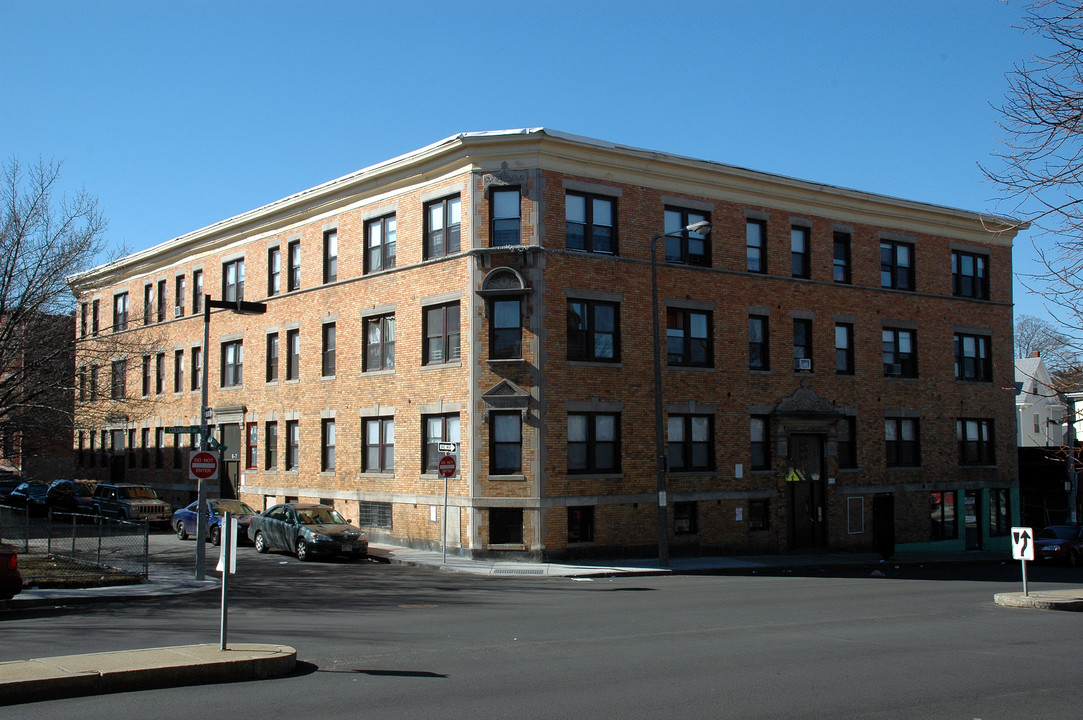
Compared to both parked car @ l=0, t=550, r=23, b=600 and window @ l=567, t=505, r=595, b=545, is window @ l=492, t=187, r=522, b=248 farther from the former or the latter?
parked car @ l=0, t=550, r=23, b=600

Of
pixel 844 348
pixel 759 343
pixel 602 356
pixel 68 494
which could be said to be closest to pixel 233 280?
pixel 68 494

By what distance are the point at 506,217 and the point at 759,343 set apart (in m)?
10.2

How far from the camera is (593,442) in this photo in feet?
93.7

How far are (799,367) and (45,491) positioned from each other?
1367 inches

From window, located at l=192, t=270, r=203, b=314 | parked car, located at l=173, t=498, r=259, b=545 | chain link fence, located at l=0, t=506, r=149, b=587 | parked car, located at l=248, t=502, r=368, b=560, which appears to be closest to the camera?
chain link fence, located at l=0, t=506, r=149, b=587

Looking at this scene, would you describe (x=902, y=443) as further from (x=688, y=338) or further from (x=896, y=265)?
(x=688, y=338)

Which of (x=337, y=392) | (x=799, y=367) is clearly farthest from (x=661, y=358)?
(x=337, y=392)

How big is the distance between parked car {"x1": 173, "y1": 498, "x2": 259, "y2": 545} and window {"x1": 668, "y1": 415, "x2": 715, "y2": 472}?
45.5 feet

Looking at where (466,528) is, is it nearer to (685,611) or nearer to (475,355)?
(475,355)

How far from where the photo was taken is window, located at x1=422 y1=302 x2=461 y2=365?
29.0m

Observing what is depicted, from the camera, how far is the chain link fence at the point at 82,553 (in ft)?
69.4

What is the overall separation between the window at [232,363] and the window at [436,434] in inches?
518

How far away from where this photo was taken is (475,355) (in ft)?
91.8

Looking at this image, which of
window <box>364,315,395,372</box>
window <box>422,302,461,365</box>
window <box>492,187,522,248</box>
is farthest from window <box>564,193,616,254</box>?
window <box>364,315,395,372</box>
